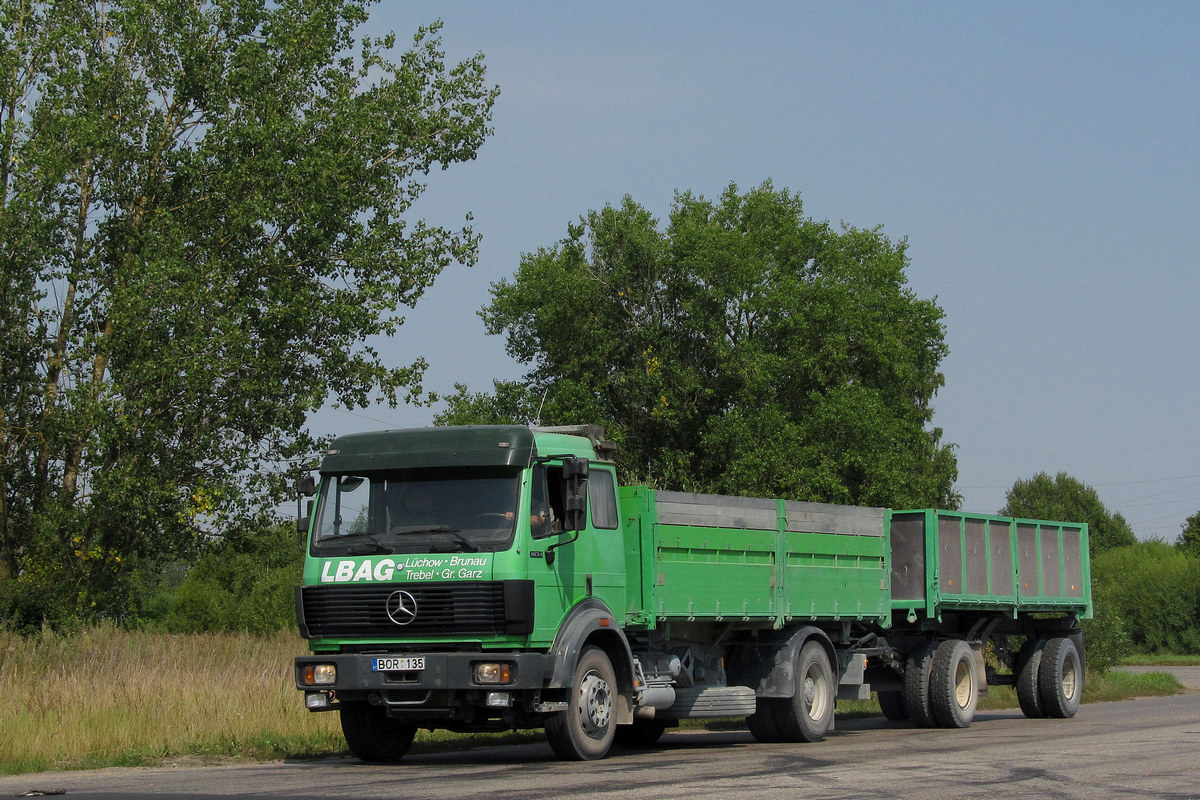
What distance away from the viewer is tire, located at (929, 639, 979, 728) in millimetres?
17984

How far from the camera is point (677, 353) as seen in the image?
148 ft

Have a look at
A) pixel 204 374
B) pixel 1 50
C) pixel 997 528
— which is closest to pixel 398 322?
pixel 204 374

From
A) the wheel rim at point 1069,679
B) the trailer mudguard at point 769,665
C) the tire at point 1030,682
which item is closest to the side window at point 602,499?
the trailer mudguard at point 769,665

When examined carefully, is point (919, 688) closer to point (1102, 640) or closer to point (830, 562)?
point (830, 562)

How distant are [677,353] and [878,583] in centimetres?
2817

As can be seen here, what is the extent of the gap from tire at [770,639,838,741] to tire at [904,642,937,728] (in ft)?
7.65

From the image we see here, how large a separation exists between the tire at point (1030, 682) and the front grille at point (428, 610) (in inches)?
443

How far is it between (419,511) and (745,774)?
3.56 metres

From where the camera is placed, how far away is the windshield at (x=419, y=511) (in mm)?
11953

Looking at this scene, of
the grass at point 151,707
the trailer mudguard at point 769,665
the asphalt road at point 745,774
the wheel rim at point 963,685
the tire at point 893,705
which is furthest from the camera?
the tire at point 893,705

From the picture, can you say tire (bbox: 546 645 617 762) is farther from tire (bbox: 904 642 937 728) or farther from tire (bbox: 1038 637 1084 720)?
tire (bbox: 1038 637 1084 720)

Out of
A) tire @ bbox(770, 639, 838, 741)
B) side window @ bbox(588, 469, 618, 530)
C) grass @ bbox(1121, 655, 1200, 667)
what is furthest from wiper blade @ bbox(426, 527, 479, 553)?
grass @ bbox(1121, 655, 1200, 667)

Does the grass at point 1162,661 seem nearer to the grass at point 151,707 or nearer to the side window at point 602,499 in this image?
the grass at point 151,707

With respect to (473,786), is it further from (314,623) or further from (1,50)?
(1,50)
